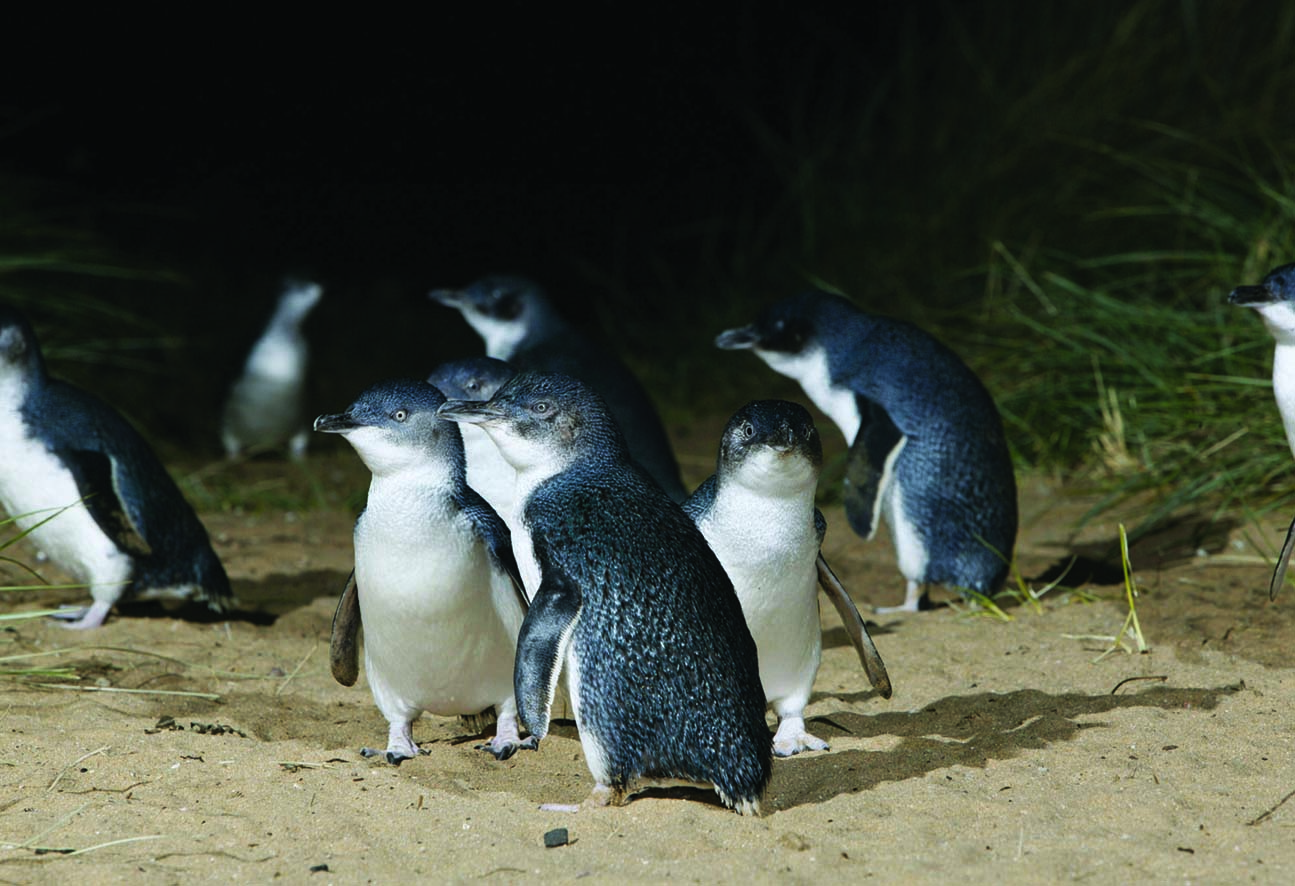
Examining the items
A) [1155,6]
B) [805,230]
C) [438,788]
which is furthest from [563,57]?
[438,788]

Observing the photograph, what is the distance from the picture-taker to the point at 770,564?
10.9 ft

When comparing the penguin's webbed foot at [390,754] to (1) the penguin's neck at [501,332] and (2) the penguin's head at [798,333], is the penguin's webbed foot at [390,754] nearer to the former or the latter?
(2) the penguin's head at [798,333]

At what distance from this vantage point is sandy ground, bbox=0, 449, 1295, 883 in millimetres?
2682

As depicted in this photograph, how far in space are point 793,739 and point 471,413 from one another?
102cm

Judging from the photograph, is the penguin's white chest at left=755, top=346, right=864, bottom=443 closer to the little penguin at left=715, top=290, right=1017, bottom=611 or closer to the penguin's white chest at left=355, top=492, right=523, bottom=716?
the little penguin at left=715, top=290, right=1017, bottom=611

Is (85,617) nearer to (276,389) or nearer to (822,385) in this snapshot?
(822,385)

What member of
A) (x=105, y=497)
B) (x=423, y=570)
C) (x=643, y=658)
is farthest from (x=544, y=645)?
(x=105, y=497)

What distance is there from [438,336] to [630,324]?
1.33 m

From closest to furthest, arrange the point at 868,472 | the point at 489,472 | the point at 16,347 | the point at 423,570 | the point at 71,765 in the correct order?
the point at 71,765, the point at 423,570, the point at 489,472, the point at 16,347, the point at 868,472

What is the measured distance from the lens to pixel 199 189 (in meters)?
11.4

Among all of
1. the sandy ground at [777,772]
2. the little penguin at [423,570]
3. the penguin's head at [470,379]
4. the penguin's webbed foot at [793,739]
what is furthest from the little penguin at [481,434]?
the penguin's webbed foot at [793,739]

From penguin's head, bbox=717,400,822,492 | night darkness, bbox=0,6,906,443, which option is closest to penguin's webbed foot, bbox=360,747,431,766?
penguin's head, bbox=717,400,822,492

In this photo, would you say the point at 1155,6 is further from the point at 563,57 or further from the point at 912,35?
the point at 563,57

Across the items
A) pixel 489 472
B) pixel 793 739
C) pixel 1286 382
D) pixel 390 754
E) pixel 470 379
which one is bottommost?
pixel 793 739
